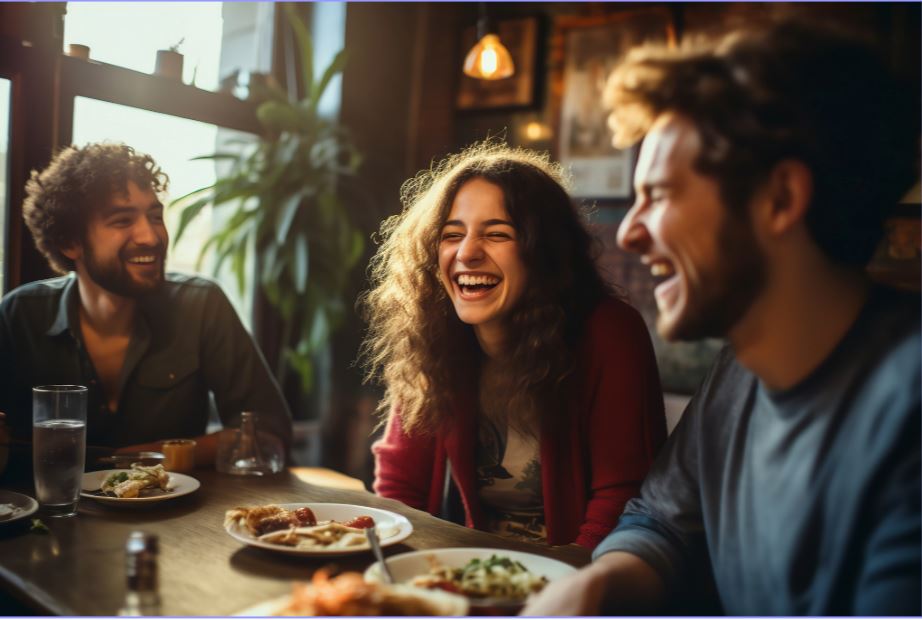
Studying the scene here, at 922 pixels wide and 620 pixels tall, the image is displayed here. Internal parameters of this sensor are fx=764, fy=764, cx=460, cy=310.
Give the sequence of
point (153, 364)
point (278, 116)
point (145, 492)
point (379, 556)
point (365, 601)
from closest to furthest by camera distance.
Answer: point (365, 601)
point (379, 556)
point (145, 492)
point (153, 364)
point (278, 116)

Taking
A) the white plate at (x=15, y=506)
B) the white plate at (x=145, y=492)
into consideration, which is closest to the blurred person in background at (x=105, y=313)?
the white plate at (x=145, y=492)

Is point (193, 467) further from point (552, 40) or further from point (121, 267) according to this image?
point (552, 40)

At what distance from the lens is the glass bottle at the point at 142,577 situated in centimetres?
102

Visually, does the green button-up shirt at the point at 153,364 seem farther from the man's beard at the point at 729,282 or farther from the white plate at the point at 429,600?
the man's beard at the point at 729,282

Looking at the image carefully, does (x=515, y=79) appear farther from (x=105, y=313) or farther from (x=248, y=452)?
(x=248, y=452)

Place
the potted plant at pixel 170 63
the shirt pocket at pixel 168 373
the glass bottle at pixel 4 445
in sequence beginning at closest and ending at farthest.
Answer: the glass bottle at pixel 4 445, the shirt pocket at pixel 168 373, the potted plant at pixel 170 63

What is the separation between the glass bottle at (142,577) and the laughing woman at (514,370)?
90 centimetres

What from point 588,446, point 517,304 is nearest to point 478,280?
point 517,304

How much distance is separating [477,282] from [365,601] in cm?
104

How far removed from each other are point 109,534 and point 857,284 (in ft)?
4.25

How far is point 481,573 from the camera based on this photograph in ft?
3.74

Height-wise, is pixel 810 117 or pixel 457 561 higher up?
pixel 810 117

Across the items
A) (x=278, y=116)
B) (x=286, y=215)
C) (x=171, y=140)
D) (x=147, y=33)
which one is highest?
(x=147, y=33)

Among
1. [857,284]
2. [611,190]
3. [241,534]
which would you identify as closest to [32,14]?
[241,534]
